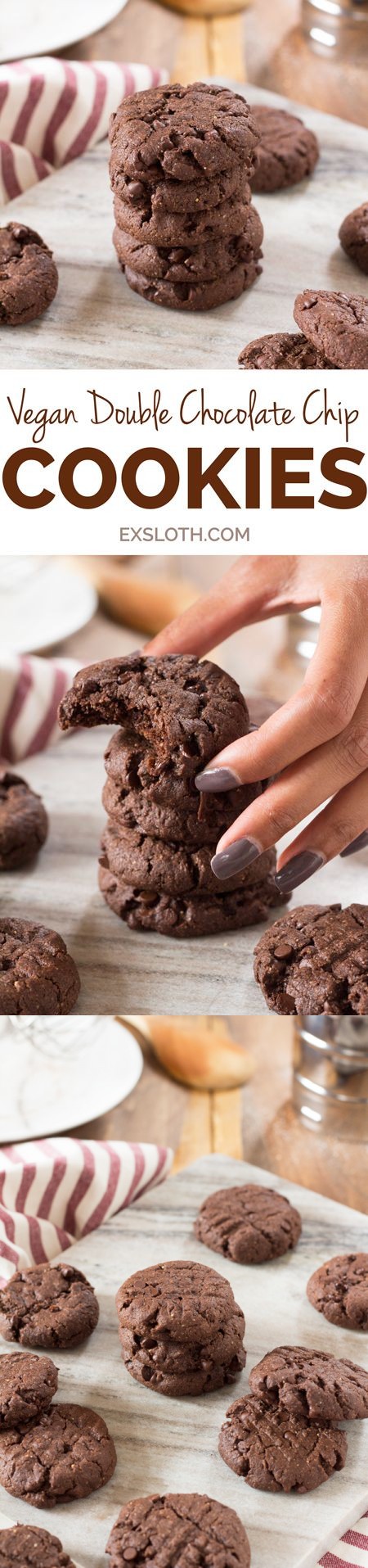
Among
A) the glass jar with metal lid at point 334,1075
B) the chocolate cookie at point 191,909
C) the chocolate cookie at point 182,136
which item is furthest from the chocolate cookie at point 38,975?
the glass jar with metal lid at point 334,1075

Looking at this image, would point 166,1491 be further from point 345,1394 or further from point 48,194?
point 48,194

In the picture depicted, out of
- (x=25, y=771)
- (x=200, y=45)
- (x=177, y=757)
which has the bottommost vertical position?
(x=25, y=771)

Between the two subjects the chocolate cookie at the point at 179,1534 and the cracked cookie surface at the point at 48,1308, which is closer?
the chocolate cookie at the point at 179,1534

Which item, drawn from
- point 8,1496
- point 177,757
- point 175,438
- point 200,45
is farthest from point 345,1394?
point 200,45

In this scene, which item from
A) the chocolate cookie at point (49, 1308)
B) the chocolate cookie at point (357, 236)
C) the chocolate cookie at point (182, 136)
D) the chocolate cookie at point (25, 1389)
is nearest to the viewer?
the chocolate cookie at point (182, 136)

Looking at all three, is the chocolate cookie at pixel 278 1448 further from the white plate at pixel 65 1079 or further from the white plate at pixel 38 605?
the white plate at pixel 38 605

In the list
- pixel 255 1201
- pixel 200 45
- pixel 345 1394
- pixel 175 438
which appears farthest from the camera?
pixel 255 1201

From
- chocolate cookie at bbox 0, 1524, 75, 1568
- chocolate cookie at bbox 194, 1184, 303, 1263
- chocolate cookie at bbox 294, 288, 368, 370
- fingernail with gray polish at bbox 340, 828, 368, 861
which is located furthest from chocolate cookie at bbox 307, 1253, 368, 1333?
chocolate cookie at bbox 294, 288, 368, 370

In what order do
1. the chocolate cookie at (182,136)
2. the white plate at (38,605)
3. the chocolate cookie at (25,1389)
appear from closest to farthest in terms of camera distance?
the chocolate cookie at (182,136), the chocolate cookie at (25,1389), the white plate at (38,605)
